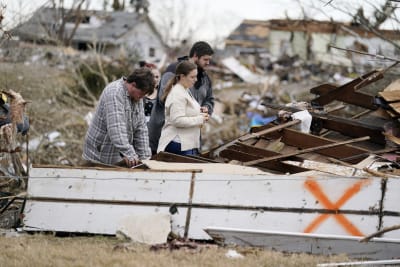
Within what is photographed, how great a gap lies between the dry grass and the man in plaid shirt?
1.12m

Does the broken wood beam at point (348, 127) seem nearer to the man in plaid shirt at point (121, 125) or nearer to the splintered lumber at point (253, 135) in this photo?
the splintered lumber at point (253, 135)

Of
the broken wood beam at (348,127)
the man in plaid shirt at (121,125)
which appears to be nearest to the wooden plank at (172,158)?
the man in plaid shirt at (121,125)

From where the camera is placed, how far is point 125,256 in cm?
556

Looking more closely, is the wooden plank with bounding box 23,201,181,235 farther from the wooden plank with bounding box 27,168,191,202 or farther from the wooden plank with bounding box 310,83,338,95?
the wooden plank with bounding box 310,83,338,95

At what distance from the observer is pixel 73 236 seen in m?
6.53

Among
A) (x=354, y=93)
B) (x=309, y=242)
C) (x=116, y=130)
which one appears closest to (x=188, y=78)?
(x=116, y=130)

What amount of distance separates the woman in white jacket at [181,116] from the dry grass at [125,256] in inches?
62.6

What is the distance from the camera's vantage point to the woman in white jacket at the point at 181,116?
7.21 m

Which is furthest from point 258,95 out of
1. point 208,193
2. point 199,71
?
point 208,193

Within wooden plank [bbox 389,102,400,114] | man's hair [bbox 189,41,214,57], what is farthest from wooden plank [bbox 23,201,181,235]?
wooden plank [bbox 389,102,400,114]

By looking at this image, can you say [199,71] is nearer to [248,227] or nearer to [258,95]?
[248,227]

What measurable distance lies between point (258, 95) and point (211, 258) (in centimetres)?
2197

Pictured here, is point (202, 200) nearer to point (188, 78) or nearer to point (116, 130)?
point (116, 130)

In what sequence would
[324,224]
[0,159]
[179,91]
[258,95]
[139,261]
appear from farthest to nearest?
[258,95] < [0,159] < [179,91] < [324,224] < [139,261]
